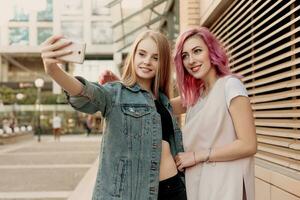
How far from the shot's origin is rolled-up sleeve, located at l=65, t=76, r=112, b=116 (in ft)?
6.84

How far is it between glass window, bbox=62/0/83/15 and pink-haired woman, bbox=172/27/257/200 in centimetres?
4813

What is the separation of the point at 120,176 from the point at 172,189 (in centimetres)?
33

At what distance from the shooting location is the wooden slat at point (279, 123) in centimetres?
416

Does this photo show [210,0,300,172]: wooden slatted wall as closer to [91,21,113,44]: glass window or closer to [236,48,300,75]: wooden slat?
[236,48,300,75]: wooden slat

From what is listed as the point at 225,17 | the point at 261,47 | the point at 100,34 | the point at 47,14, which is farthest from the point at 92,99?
the point at 47,14

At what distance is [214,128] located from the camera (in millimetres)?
2232

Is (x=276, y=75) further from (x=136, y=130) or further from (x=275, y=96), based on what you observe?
(x=136, y=130)

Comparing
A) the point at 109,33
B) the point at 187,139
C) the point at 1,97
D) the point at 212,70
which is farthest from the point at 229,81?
the point at 109,33

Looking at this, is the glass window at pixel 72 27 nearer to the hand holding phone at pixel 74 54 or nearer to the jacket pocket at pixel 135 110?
the jacket pocket at pixel 135 110

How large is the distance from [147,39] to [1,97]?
34.2 metres

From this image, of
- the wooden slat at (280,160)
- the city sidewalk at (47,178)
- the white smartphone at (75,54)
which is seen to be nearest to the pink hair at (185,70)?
the white smartphone at (75,54)

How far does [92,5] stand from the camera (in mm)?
49531

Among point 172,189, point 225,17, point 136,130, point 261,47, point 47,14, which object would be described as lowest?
point 172,189

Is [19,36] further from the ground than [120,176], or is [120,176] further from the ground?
[19,36]
